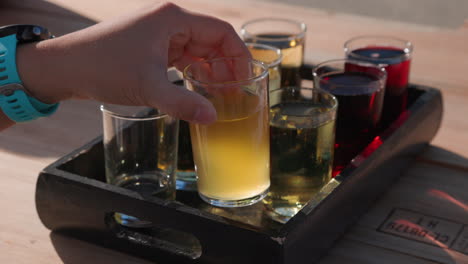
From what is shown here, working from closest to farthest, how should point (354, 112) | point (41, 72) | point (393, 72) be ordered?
point (41, 72), point (354, 112), point (393, 72)

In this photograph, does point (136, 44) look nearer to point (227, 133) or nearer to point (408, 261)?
point (227, 133)

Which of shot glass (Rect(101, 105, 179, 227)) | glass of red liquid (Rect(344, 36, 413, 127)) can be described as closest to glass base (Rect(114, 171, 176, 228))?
shot glass (Rect(101, 105, 179, 227))

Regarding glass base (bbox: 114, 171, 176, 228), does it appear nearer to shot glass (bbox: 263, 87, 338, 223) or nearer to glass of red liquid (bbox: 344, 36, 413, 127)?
shot glass (bbox: 263, 87, 338, 223)

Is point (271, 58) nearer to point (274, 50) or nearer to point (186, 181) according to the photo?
point (274, 50)

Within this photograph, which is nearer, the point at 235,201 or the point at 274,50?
the point at 235,201

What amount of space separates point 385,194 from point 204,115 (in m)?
0.42

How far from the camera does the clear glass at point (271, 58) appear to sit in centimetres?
121

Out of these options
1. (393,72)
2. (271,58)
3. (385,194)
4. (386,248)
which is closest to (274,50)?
(271,58)

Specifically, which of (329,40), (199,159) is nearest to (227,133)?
(199,159)

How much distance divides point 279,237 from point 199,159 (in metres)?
0.19

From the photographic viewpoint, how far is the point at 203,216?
0.92 metres

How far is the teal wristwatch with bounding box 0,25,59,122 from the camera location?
40.3 inches

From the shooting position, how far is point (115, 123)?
1.04 m

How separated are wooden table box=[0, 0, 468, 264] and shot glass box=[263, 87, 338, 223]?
3.6 inches
